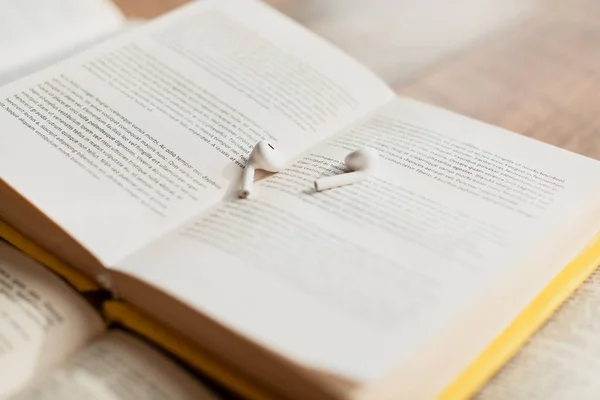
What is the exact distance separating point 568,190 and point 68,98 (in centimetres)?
41

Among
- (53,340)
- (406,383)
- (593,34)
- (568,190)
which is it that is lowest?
(53,340)

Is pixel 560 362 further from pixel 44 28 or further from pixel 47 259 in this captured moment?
pixel 44 28

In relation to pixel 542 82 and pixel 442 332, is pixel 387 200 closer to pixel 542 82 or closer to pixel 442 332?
pixel 442 332

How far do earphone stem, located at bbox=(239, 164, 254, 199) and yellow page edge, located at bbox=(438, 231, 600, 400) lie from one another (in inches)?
8.1

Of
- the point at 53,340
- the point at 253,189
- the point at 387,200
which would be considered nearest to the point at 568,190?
the point at 387,200

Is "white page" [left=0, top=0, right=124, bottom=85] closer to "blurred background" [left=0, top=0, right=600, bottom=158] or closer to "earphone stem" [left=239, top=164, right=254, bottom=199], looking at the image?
"blurred background" [left=0, top=0, right=600, bottom=158]

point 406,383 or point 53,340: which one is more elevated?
point 406,383

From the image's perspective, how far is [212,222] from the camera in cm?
53

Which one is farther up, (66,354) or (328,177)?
(328,177)

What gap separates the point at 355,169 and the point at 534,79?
1.14 ft

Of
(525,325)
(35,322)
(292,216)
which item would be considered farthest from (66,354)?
(525,325)

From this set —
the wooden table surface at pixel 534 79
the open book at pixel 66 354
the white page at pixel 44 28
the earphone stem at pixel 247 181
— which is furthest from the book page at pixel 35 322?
the wooden table surface at pixel 534 79

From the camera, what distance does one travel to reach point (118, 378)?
45cm

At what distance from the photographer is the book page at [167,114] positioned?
54 centimetres
